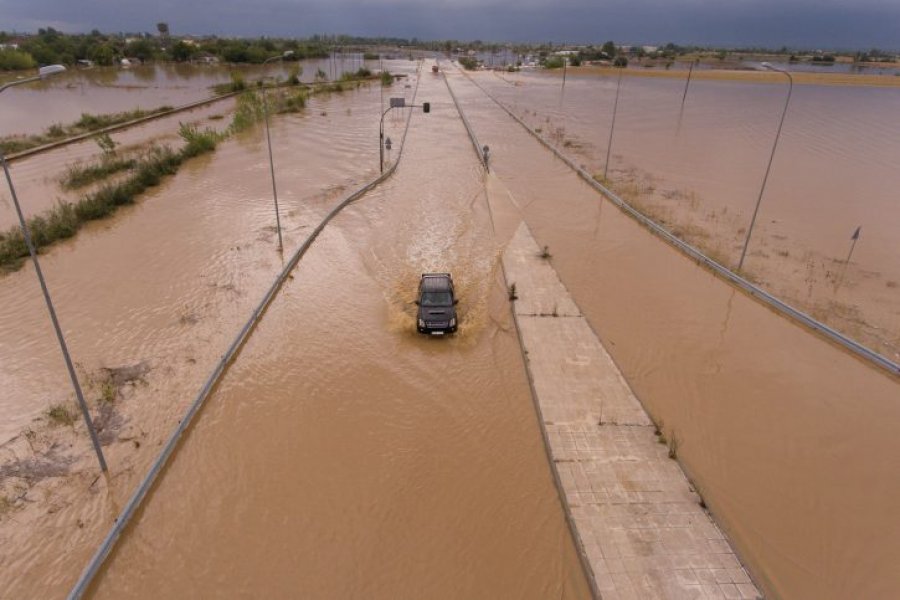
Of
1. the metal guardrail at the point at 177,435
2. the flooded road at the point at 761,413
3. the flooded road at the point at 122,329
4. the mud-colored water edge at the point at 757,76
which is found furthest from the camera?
the mud-colored water edge at the point at 757,76

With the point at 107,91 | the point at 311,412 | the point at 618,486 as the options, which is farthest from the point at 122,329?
the point at 107,91

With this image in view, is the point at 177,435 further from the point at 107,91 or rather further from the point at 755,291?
the point at 107,91

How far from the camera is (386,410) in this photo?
11.9 m

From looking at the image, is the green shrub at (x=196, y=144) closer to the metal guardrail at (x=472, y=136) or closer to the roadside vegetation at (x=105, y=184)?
the roadside vegetation at (x=105, y=184)

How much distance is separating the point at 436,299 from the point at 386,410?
3.91 meters

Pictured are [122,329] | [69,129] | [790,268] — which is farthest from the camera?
[69,129]

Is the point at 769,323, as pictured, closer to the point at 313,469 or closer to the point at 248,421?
the point at 313,469

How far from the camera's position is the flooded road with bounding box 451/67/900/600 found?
8.89 m

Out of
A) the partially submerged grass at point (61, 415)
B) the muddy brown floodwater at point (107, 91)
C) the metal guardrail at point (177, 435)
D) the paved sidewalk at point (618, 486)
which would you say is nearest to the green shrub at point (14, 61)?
the muddy brown floodwater at point (107, 91)

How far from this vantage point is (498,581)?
8414mm

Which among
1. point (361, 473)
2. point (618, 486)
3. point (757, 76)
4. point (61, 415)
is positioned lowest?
point (361, 473)

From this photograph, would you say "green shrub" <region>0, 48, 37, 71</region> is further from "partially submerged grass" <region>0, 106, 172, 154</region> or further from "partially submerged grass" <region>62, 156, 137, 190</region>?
"partially submerged grass" <region>62, 156, 137, 190</region>

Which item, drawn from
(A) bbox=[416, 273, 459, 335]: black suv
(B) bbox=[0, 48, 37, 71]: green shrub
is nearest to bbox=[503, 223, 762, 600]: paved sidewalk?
(A) bbox=[416, 273, 459, 335]: black suv

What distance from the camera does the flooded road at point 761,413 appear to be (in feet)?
29.2
